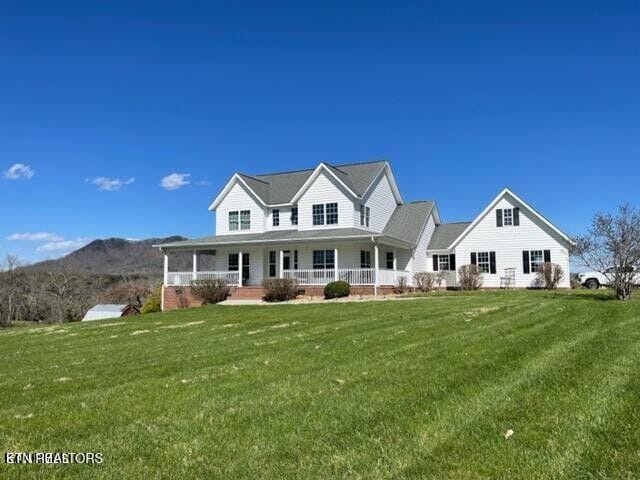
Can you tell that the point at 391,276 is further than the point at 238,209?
No

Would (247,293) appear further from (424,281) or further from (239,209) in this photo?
(424,281)

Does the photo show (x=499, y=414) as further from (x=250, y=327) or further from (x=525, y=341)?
(x=250, y=327)

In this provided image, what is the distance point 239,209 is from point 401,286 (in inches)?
481

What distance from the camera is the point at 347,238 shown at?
2900cm

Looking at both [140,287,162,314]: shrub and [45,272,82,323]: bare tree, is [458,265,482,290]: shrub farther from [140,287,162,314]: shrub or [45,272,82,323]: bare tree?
[45,272,82,323]: bare tree

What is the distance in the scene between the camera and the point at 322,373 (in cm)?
726

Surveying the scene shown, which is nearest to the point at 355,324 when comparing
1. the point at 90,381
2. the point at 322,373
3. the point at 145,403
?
the point at 322,373

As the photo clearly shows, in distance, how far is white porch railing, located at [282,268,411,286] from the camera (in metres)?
29.4

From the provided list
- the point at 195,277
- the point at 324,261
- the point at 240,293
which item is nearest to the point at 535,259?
the point at 324,261

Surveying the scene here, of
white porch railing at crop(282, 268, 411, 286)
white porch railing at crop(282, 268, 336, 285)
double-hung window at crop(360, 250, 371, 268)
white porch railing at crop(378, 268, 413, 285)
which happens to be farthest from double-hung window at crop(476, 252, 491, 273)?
white porch railing at crop(282, 268, 336, 285)

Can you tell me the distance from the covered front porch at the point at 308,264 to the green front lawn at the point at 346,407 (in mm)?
18995

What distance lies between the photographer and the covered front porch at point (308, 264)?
30141mm

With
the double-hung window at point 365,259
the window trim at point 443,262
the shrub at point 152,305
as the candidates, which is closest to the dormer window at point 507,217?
the window trim at point 443,262

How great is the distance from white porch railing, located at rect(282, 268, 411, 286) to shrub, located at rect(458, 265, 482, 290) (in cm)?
401
